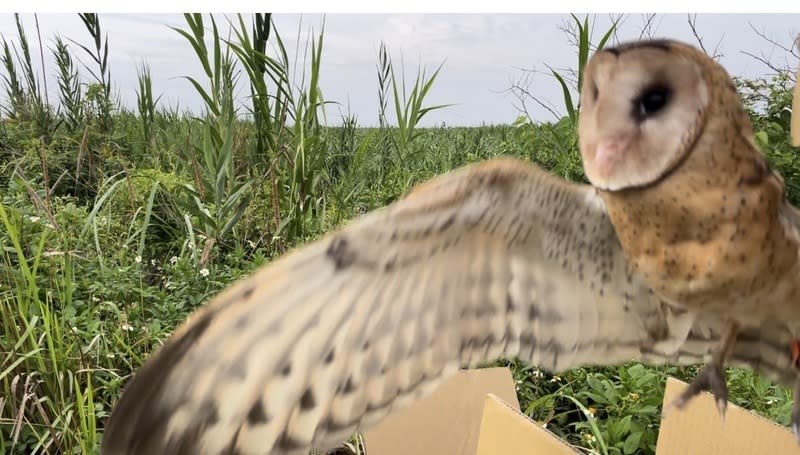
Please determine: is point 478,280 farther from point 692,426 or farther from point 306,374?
point 692,426

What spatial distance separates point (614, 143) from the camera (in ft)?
0.83

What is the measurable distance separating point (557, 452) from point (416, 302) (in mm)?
214

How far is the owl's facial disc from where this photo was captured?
239 mm

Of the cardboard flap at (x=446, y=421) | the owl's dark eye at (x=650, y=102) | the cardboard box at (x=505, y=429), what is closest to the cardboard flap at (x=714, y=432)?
the cardboard box at (x=505, y=429)

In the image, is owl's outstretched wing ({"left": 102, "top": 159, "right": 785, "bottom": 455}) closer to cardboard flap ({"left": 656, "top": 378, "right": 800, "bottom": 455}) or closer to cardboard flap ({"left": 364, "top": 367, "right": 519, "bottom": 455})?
cardboard flap ({"left": 656, "top": 378, "right": 800, "bottom": 455})

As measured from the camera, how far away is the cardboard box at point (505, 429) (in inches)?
19.4

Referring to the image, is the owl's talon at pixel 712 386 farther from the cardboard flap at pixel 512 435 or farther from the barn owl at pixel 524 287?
the cardboard flap at pixel 512 435

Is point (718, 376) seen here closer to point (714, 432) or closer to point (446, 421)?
point (714, 432)

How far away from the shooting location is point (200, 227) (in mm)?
1424

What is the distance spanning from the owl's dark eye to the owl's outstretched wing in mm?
79

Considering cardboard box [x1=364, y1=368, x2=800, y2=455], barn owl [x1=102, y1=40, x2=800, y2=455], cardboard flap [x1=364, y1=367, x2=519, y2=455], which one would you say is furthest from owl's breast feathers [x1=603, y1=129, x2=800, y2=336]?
cardboard flap [x1=364, y1=367, x2=519, y2=455]

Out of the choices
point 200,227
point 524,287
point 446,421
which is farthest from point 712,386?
point 200,227

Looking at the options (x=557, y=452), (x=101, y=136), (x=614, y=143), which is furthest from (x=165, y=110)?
(x=614, y=143)

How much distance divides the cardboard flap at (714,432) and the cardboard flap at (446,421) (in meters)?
0.19
